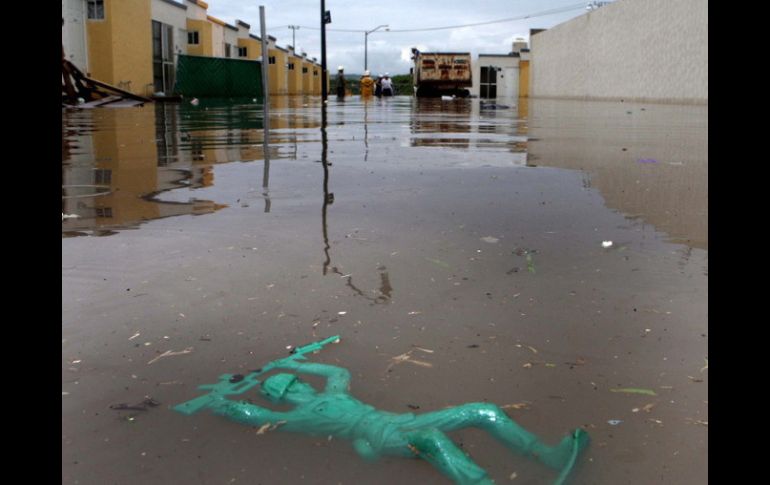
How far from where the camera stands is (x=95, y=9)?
26797 mm

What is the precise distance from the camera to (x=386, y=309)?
6.79 feet

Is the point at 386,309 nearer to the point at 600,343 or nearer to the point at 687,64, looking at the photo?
the point at 600,343

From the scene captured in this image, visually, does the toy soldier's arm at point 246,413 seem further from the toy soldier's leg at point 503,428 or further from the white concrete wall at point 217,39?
the white concrete wall at point 217,39

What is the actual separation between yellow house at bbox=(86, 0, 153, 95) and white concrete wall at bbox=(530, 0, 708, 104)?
2062 centimetres

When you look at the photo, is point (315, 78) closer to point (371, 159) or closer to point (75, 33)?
point (75, 33)

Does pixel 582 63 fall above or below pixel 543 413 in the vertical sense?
above

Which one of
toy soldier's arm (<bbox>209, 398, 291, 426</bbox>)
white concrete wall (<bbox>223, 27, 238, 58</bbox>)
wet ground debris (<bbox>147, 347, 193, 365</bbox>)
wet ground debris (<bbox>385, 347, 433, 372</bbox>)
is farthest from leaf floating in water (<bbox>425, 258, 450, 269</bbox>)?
white concrete wall (<bbox>223, 27, 238, 58</bbox>)

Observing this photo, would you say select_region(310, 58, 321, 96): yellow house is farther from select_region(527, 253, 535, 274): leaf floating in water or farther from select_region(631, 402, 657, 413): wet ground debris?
select_region(631, 402, 657, 413): wet ground debris

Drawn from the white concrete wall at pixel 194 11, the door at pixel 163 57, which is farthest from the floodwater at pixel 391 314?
the white concrete wall at pixel 194 11

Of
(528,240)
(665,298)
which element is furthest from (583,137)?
(665,298)

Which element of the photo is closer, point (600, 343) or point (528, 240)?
point (600, 343)

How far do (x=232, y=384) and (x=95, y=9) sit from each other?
29.1 m
